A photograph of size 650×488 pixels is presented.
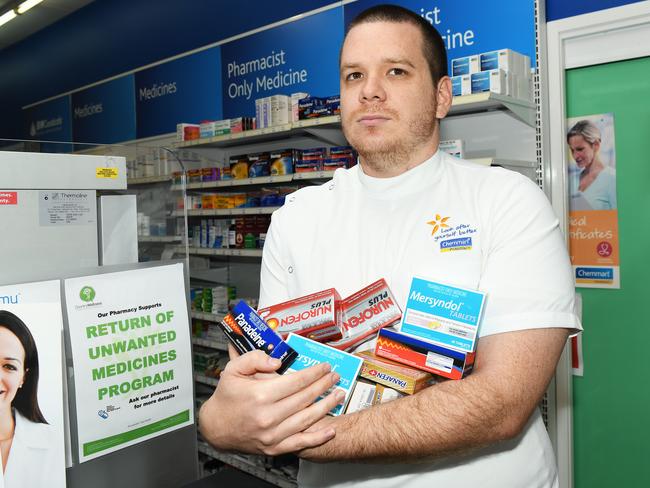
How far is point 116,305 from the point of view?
4.86 ft

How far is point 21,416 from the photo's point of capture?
1.28 m

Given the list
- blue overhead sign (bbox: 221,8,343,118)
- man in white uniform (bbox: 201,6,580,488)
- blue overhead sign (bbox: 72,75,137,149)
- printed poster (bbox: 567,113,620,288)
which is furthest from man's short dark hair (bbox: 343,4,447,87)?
blue overhead sign (bbox: 72,75,137,149)

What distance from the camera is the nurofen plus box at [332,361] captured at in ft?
3.60

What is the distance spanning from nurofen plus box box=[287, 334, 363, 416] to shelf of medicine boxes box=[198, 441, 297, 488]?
2669mm

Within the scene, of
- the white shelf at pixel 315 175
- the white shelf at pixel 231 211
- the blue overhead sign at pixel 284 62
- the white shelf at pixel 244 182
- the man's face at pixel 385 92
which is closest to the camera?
the man's face at pixel 385 92

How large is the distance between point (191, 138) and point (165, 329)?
303 centimetres

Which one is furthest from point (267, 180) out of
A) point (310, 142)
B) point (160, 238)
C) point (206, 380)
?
point (160, 238)

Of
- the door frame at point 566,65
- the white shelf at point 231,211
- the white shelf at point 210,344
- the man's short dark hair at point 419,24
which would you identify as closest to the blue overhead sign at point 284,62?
the white shelf at point 231,211

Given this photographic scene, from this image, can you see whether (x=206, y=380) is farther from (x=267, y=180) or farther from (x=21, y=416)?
(x=21, y=416)

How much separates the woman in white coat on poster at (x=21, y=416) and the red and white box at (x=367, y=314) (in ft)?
2.28

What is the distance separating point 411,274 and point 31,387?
911 mm

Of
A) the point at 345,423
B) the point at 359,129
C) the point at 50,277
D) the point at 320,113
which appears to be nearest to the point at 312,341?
the point at 345,423

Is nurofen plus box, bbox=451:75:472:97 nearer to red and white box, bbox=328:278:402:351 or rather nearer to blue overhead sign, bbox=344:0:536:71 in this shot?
blue overhead sign, bbox=344:0:536:71

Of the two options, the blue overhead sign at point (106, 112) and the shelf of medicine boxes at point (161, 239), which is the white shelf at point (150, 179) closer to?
the shelf of medicine boxes at point (161, 239)
